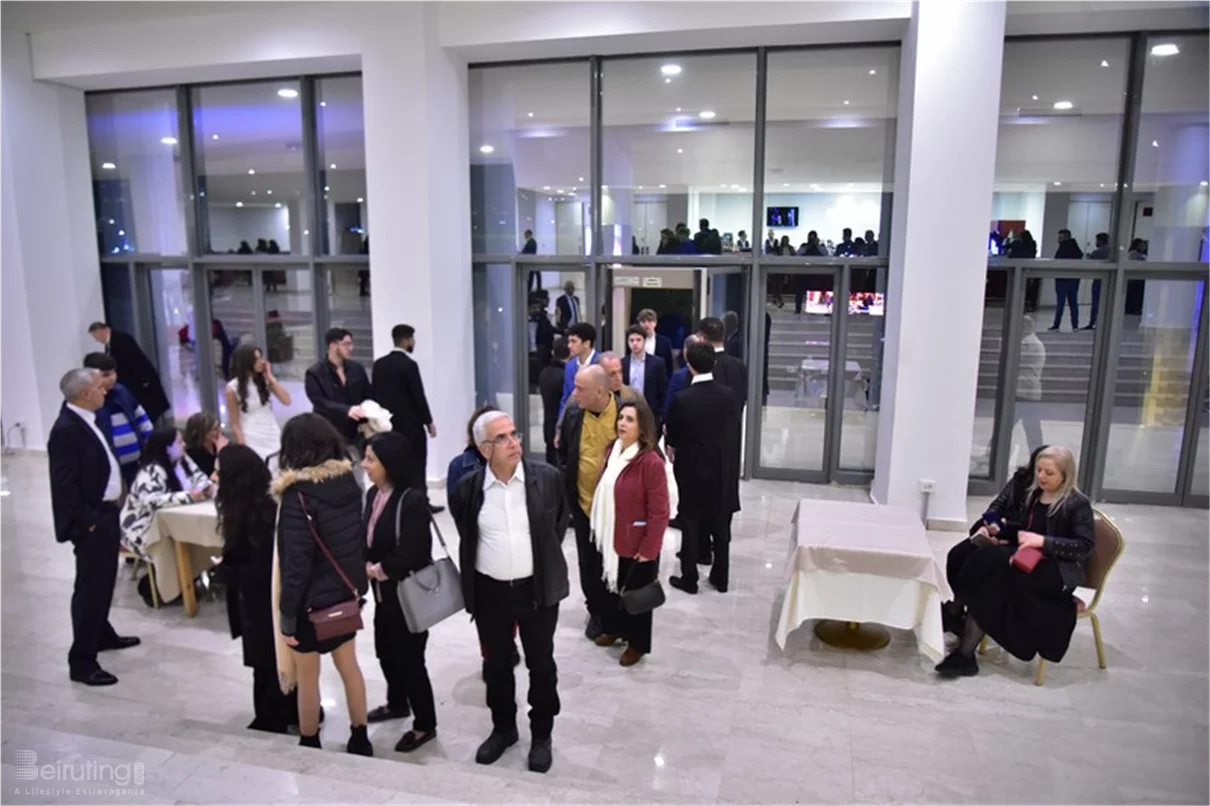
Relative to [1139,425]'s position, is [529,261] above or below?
above

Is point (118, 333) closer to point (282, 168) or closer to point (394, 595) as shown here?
point (282, 168)

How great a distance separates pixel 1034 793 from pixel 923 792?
1.57 ft

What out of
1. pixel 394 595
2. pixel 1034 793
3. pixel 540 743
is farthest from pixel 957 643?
pixel 394 595

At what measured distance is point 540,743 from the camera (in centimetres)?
361

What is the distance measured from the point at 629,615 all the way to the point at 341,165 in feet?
20.2

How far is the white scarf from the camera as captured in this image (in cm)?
417

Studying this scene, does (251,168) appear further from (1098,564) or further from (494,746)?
(1098,564)

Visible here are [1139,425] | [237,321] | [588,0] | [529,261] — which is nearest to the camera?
Answer: [588,0]

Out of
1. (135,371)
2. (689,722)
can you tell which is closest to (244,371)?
(135,371)

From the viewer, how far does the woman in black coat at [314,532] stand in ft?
10.7

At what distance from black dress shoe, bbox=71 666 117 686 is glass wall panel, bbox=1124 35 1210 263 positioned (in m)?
8.34

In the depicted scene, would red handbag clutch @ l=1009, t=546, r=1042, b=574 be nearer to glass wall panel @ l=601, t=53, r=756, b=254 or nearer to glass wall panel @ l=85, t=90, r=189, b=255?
glass wall panel @ l=601, t=53, r=756, b=254

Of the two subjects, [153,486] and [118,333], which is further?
[118,333]

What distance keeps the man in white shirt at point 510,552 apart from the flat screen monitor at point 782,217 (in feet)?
16.4
